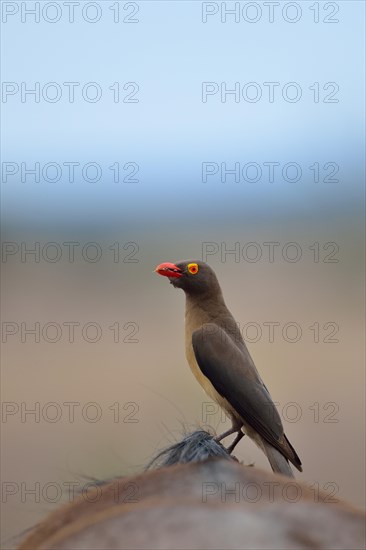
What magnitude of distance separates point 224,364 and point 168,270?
0.52 metres

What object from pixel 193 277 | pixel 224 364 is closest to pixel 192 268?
pixel 193 277

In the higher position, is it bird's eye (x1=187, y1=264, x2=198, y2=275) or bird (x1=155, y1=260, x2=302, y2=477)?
bird's eye (x1=187, y1=264, x2=198, y2=275)

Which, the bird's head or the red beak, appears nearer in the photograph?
the red beak

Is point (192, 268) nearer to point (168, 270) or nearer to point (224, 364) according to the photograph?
point (168, 270)

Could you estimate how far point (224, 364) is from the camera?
414cm

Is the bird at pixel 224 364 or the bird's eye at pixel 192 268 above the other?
the bird's eye at pixel 192 268

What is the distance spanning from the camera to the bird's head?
398 centimetres

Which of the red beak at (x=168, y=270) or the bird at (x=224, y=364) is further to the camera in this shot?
the bird at (x=224, y=364)

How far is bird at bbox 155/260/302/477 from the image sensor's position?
3963 mm

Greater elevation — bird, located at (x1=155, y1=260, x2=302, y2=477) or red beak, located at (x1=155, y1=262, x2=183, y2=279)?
red beak, located at (x1=155, y1=262, x2=183, y2=279)

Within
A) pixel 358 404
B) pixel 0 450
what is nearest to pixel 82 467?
pixel 0 450

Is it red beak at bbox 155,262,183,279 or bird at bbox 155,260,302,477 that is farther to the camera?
bird at bbox 155,260,302,477

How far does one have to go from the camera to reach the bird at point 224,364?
3.96m

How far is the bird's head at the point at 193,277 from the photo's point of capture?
398 centimetres
